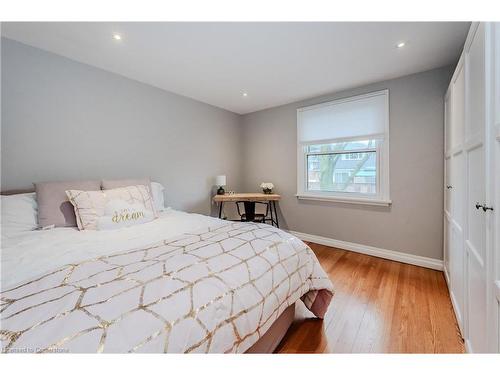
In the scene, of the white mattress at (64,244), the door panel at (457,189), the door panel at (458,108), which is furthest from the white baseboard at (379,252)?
the white mattress at (64,244)

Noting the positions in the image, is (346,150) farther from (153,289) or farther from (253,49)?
(153,289)

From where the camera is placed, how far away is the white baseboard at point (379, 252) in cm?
241

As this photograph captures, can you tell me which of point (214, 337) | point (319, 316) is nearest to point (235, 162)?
point (319, 316)

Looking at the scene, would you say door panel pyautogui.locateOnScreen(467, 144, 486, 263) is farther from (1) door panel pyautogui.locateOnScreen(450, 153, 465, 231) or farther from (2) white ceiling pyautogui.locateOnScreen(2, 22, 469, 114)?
(2) white ceiling pyautogui.locateOnScreen(2, 22, 469, 114)

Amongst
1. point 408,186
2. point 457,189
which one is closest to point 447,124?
point 408,186

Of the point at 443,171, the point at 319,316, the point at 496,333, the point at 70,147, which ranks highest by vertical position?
the point at 70,147

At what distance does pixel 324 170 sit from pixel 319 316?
7.37 feet

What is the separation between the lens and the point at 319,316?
1.57 m

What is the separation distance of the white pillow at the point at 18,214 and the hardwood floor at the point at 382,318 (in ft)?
6.83

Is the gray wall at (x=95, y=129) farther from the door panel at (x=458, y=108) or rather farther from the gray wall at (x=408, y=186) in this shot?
the door panel at (x=458, y=108)

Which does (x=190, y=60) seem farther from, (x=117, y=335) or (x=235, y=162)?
(x=117, y=335)

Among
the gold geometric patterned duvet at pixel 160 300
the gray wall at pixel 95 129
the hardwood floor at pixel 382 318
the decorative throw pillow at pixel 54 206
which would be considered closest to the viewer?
the gold geometric patterned duvet at pixel 160 300

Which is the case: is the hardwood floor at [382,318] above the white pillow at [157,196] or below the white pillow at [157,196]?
below

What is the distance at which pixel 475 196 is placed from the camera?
1.15m
